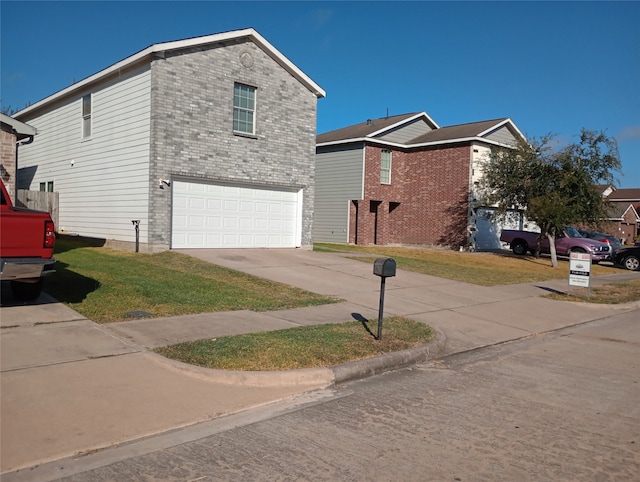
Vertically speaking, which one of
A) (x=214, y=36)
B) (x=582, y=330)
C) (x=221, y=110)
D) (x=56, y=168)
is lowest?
(x=582, y=330)

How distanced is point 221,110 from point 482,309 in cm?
1041

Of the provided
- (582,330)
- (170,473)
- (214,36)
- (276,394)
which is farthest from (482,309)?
(214,36)

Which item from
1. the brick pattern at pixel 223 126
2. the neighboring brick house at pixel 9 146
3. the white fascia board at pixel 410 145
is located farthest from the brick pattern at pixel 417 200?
the neighboring brick house at pixel 9 146

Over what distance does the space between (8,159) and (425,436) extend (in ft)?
47.7

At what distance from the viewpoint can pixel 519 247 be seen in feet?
90.3

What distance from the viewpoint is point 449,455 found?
14.0 ft

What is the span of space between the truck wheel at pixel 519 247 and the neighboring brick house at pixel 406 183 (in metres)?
1.46

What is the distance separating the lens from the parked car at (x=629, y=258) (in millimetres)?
24047

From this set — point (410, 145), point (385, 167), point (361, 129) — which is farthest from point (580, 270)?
point (361, 129)

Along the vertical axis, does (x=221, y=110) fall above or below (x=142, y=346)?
above

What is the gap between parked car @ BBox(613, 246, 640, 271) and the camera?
24047mm

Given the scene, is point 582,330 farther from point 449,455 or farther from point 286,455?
point 286,455

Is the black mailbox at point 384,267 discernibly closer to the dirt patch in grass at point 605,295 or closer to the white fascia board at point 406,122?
the dirt patch in grass at point 605,295

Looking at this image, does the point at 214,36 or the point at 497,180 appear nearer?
the point at 214,36
